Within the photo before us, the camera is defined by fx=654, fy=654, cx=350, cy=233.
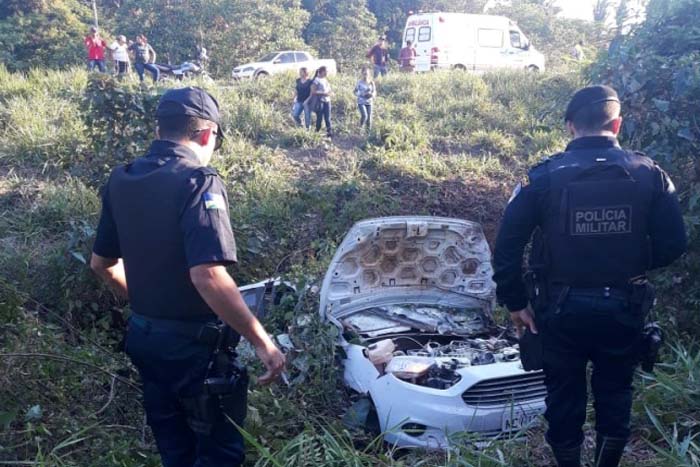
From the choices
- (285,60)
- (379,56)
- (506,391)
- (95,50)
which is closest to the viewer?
(506,391)

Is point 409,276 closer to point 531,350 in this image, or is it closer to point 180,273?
point 531,350

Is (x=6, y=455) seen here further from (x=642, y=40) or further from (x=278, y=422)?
(x=642, y=40)

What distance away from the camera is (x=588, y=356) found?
2.75 m

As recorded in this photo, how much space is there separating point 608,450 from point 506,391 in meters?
0.81

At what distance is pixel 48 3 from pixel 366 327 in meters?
22.8

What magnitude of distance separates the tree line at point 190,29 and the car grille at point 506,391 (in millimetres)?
19117

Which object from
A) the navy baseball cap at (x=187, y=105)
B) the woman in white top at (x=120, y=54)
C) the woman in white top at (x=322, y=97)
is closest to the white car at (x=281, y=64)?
the woman in white top at (x=120, y=54)

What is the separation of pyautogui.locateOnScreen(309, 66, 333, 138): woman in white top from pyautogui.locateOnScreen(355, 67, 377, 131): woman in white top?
1.84 ft

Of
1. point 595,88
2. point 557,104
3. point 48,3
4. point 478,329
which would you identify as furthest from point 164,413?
point 48,3

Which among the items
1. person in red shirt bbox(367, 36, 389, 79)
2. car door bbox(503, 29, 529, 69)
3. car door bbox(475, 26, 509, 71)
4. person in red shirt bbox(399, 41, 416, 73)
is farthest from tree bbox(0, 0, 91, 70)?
car door bbox(503, 29, 529, 69)

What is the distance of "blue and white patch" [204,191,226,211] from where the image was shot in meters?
2.35

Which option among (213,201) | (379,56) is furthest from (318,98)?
(213,201)

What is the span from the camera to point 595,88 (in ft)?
9.11

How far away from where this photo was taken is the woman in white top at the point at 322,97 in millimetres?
10750
